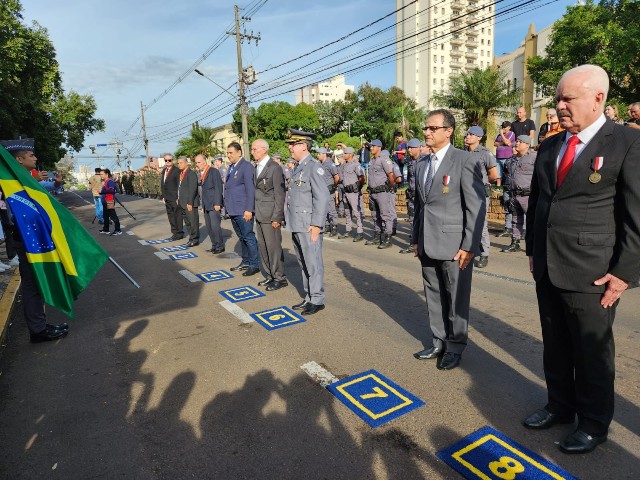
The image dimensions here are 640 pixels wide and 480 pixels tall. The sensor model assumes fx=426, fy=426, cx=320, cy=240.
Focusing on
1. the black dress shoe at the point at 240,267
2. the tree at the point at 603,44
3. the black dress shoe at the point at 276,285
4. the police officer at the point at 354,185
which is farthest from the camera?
the tree at the point at 603,44

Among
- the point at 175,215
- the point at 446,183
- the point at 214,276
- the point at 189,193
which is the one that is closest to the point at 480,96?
the point at 175,215

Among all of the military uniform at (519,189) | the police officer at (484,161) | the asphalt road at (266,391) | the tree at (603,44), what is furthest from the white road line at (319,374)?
the tree at (603,44)

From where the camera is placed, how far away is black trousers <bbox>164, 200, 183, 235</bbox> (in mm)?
10930

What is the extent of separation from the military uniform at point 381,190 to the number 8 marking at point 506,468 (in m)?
7.00

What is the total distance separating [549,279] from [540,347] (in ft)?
5.60

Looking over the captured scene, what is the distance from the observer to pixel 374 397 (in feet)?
10.2

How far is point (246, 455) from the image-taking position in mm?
2547

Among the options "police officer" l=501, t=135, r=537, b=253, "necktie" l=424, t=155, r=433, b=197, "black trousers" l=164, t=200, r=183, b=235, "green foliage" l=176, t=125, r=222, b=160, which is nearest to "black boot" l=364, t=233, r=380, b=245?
"police officer" l=501, t=135, r=537, b=253

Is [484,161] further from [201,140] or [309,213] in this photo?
[201,140]

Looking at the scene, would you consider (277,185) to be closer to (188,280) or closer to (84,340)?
(188,280)

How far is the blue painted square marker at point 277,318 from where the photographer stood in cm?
468

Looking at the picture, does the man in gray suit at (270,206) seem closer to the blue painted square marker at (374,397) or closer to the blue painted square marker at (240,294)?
the blue painted square marker at (240,294)

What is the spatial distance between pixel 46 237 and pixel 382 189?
21.5ft

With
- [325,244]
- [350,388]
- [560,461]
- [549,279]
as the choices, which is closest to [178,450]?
[350,388]
